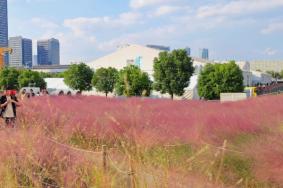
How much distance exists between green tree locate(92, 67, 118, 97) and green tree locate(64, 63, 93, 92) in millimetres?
1827

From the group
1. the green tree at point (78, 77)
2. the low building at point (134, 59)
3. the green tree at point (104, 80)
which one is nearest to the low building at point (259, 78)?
the low building at point (134, 59)

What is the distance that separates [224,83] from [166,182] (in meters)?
46.6

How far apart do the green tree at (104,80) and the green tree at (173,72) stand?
576 inches

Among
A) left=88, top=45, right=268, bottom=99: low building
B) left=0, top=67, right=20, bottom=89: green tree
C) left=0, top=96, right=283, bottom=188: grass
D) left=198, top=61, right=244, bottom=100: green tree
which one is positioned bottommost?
left=0, top=96, right=283, bottom=188: grass

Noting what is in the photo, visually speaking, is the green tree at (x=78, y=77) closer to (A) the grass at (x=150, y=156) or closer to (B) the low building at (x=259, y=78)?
(B) the low building at (x=259, y=78)

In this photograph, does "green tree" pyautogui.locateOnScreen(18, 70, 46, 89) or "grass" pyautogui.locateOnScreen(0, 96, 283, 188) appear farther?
"green tree" pyautogui.locateOnScreen(18, 70, 46, 89)

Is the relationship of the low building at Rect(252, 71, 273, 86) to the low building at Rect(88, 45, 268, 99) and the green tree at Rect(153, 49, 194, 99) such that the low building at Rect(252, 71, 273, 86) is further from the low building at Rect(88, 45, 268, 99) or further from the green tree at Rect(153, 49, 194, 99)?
the green tree at Rect(153, 49, 194, 99)

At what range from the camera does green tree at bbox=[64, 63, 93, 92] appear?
66875mm

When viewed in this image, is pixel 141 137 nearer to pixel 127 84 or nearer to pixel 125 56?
pixel 127 84

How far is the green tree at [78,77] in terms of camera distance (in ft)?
219

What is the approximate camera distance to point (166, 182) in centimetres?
291

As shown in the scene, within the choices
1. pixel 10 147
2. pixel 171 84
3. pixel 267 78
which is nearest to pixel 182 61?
pixel 171 84

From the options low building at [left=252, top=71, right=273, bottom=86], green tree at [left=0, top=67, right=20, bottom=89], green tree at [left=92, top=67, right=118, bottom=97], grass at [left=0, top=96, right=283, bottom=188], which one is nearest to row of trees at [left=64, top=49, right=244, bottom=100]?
green tree at [left=92, top=67, right=118, bottom=97]

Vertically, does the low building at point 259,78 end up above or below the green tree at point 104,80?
above
